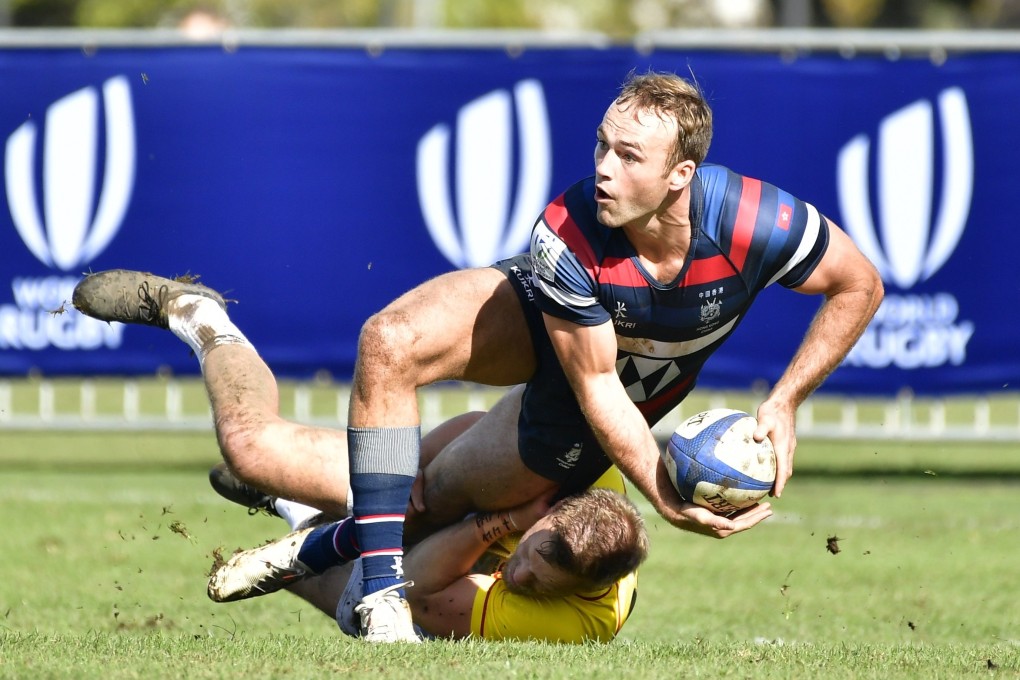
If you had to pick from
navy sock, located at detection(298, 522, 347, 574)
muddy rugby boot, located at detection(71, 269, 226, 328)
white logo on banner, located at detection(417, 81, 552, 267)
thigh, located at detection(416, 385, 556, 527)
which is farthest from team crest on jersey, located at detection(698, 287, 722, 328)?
white logo on banner, located at detection(417, 81, 552, 267)

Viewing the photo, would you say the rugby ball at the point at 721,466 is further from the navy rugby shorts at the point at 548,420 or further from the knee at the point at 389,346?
the knee at the point at 389,346

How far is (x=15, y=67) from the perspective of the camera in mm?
12414

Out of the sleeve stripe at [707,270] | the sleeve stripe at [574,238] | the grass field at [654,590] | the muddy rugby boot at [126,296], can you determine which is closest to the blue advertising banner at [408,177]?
the grass field at [654,590]

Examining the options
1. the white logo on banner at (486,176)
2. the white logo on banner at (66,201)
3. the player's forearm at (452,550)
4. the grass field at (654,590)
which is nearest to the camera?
A: the grass field at (654,590)

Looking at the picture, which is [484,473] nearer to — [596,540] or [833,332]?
[596,540]

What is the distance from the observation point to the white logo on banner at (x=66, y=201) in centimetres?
1209

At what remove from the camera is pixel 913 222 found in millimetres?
11773

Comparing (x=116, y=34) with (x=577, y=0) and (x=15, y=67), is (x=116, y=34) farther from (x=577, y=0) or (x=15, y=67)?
(x=577, y=0)

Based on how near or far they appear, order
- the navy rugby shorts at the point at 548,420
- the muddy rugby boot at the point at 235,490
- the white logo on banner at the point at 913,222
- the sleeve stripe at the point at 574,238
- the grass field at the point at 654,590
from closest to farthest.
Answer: the grass field at the point at 654,590 → the sleeve stripe at the point at 574,238 → the navy rugby shorts at the point at 548,420 → the muddy rugby boot at the point at 235,490 → the white logo on banner at the point at 913,222

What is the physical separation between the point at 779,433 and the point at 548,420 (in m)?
1.13

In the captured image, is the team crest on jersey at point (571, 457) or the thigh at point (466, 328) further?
the team crest on jersey at point (571, 457)

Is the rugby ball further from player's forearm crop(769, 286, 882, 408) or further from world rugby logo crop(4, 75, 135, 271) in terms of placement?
world rugby logo crop(4, 75, 135, 271)

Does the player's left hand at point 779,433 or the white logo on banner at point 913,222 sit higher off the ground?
the player's left hand at point 779,433

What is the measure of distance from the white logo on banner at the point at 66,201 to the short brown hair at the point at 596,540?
6.85 meters
